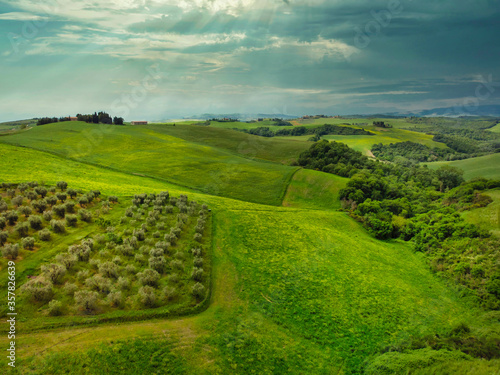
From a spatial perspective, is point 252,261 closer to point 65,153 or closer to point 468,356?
point 468,356

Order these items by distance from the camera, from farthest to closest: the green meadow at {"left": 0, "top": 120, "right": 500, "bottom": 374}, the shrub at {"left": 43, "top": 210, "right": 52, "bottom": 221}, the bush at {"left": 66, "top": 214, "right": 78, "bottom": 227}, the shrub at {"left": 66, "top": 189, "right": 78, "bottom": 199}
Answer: the shrub at {"left": 66, "top": 189, "right": 78, "bottom": 199}
the bush at {"left": 66, "top": 214, "right": 78, "bottom": 227}
the shrub at {"left": 43, "top": 210, "right": 52, "bottom": 221}
the green meadow at {"left": 0, "top": 120, "right": 500, "bottom": 374}

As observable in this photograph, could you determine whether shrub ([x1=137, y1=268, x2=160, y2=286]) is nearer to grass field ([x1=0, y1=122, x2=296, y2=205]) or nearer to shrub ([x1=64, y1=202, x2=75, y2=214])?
shrub ([x1=64, y1=202, x2=75, y2=214])

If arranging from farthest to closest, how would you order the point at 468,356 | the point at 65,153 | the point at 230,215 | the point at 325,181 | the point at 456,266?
the point at 325,181, the point at 65,153, the point at 230,215, the point at 456,266, the point at 468,356

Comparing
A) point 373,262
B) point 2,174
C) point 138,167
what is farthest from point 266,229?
point 138,167

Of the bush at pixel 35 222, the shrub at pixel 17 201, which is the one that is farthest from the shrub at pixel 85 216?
the shrub at pixel 17 201

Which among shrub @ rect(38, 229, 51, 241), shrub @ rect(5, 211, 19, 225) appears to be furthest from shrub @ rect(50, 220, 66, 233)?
shrub @ rect(5, 211, 19, 225)
